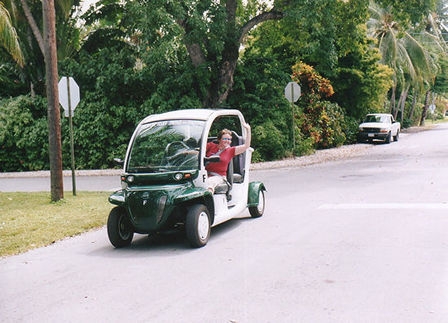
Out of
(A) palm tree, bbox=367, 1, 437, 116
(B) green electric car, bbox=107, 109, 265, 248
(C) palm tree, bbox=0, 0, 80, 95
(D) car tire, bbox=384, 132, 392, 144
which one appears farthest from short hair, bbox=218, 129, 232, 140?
(A) palm tree, bbox=367, 1, 437, 116

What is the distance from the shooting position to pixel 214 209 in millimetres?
7684

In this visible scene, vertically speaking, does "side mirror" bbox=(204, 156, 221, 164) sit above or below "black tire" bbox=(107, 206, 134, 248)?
above

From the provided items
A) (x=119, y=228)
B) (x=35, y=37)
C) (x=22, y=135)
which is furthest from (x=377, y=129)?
(x=119, y=228)

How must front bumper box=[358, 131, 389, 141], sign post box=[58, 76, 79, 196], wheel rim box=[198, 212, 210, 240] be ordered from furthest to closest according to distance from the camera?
1. front bumper box=[358, 131, 389, 141]
2. sign post box=[58, 76, 79, 196]
3. wheel rim box=[198, 212, 210, 240]

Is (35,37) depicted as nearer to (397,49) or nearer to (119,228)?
(119,228)

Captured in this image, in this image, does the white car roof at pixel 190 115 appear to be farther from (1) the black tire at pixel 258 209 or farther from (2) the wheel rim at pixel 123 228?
(1) the black tire at pixel 258 209

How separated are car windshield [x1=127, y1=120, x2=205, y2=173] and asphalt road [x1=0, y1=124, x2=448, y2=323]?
1098 millimetres

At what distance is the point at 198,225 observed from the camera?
7066 millimetres

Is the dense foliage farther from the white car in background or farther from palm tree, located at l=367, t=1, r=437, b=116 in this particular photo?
palm tree, located at l=367, t=1, r=437, b=116

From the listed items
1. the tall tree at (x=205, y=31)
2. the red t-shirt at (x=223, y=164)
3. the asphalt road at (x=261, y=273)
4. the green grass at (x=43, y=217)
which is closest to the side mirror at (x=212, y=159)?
the red t-shirt at (x=223, y=164)

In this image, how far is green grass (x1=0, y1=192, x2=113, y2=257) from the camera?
26.5 feet

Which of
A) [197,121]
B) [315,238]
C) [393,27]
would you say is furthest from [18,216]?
[393,27]

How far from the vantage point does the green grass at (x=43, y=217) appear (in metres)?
8.07

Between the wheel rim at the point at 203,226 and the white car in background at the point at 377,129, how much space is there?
2599cm
